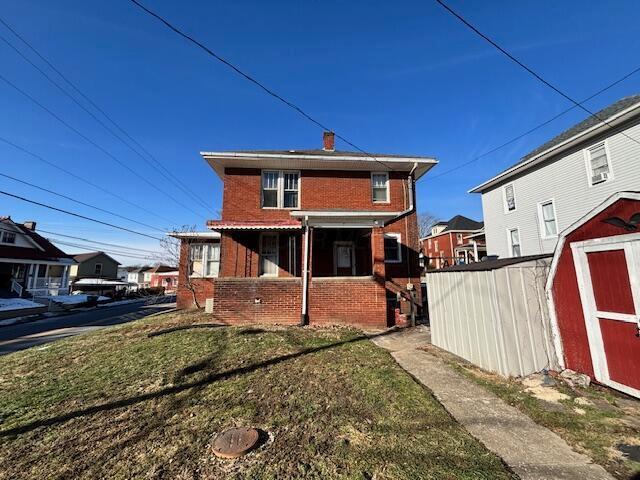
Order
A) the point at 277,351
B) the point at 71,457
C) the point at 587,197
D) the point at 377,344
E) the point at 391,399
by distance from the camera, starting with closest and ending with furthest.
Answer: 1. the point at 71,457
2. the point at 391,399
3. the point at 277,351
4. the point at 377,344
5. the point at 587,197

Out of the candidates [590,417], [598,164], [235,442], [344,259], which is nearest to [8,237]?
[344,259]

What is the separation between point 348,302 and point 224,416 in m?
6.38

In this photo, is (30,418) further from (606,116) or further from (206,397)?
(606,116)

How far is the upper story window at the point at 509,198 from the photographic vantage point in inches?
687

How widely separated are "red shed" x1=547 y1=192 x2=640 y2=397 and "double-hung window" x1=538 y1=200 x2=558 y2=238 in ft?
39.8

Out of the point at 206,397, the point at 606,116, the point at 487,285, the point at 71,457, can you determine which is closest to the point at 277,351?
the point at 206,397

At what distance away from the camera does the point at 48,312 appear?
69.7 ft

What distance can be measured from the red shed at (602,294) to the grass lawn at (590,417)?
425 mm

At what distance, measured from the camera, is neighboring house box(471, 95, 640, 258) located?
11.3 meters

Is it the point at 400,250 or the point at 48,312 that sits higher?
the point at 400,250

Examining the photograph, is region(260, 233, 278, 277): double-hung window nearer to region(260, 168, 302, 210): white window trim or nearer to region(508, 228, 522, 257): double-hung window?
region(260, 168, 302, 210): white window trim

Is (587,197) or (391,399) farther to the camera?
(587,197)

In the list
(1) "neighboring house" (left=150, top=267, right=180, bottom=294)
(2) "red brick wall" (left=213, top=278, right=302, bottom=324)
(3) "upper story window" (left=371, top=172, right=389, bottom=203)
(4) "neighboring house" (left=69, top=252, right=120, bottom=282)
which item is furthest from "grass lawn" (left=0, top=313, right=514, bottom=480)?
(1) "neighboring house" (left=150, top=267, right=180, bottom=294)

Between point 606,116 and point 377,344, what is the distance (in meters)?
13.5
